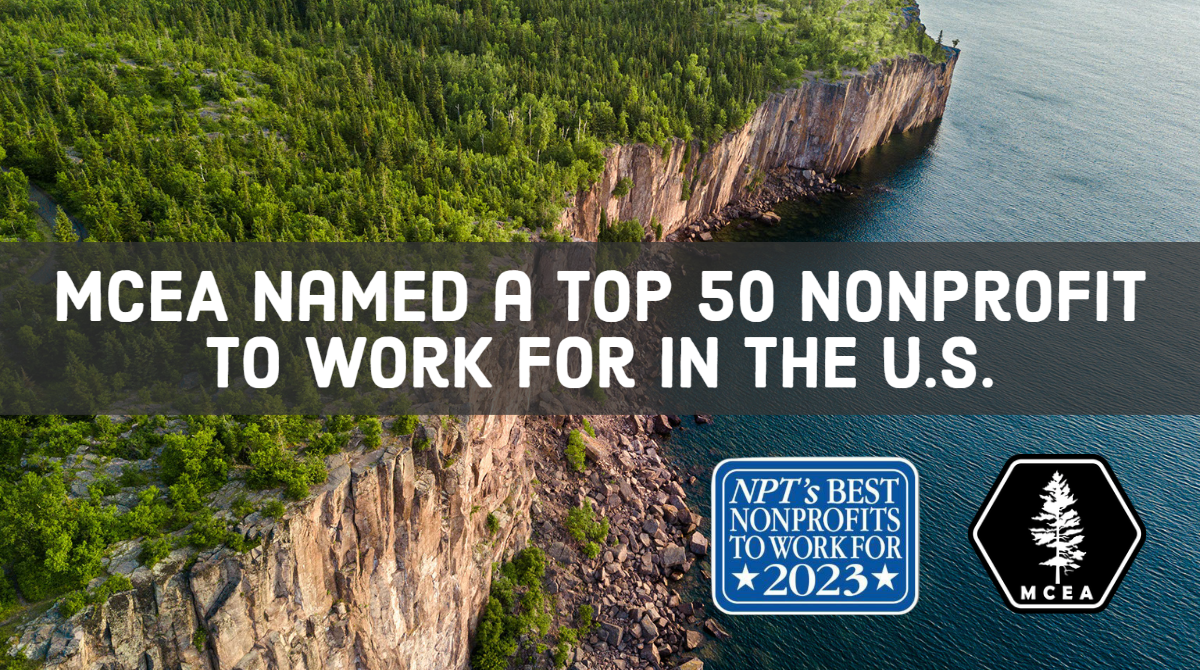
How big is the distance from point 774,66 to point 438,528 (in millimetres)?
138424

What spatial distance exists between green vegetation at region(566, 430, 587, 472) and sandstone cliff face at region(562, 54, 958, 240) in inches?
1259

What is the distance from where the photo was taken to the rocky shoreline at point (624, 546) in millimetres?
70000

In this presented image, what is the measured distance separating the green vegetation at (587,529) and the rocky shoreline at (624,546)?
860mm

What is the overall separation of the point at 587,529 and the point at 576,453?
30.8ft

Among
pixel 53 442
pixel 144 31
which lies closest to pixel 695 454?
pixel 53 442

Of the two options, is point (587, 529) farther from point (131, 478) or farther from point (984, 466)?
point (984, 466)

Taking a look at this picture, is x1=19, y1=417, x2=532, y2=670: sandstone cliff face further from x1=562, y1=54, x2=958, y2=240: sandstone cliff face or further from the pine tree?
x1=562, y1=54, x2=958, y2=240: sandstone cliff face

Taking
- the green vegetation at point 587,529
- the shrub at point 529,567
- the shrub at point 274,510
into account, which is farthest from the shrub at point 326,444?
the green vegetation at point 587,529

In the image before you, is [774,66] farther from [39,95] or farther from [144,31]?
[39,95]

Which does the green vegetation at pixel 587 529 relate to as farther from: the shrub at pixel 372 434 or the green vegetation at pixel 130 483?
the green vegetation at pixel 130 483

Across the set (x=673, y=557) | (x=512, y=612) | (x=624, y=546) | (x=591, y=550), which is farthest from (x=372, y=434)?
(x=673, y=557)

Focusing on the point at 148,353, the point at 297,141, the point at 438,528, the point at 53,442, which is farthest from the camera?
the point at 297,141

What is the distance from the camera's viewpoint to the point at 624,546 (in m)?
77.8

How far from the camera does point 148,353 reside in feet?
174
